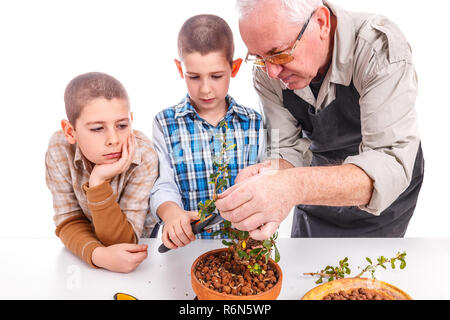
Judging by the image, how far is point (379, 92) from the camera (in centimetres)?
125

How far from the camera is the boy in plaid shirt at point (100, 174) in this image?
3.91 feet

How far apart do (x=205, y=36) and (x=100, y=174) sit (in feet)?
1.96

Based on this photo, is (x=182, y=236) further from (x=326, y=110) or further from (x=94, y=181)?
(x=326, y=110)

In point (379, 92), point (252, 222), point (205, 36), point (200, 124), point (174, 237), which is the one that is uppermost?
point (205, 36)

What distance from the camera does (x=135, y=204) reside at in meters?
1.34

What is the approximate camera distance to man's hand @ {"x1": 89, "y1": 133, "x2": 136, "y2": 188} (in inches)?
47.6

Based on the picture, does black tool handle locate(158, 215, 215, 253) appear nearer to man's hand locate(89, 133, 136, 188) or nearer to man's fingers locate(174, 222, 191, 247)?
man's fingers locate(174, 222, 191, 247)

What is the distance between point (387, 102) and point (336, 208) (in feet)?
2.41

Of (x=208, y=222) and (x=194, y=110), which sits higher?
(x=194, y=110)

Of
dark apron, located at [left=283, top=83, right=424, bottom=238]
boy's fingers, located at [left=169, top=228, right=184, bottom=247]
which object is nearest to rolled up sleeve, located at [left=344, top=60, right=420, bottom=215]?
dark apron, located at [left=283, top=83, right=424, bottom=238]

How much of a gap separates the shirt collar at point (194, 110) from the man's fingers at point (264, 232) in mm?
604

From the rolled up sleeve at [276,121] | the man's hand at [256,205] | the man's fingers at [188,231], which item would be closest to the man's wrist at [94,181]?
the man's fingers at [188,231]

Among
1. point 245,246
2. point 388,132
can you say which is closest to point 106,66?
point 245,246

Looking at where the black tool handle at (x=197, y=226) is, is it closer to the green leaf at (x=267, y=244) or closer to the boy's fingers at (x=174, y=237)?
the boy's fingers at (x=174, y=237)
